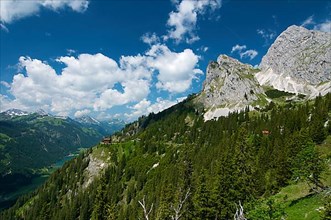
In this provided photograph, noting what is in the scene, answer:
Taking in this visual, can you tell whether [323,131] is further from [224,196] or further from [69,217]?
[69,217]

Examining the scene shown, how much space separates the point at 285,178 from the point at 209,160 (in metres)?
79.3

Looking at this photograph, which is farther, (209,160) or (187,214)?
(209,160)

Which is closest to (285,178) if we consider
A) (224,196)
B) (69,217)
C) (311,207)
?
(224,196)

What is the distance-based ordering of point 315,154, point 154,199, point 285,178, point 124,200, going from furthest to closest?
point 124,200
point 154,199
point 285,178
point 315,154

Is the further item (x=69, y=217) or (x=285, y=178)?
(x=69, y=217)

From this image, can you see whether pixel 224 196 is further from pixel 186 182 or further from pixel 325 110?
pixel 325 110

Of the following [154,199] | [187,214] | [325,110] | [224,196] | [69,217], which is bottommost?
[69,217]

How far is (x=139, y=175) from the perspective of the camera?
195000mm

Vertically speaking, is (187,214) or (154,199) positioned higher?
(187,214)

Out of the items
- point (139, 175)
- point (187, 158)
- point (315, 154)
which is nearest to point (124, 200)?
point (139, 175)

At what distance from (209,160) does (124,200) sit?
66370mm

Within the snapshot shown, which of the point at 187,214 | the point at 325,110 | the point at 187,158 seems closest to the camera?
the point at 187,214

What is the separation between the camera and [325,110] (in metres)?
132

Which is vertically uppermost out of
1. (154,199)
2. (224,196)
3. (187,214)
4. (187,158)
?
(187,158)
